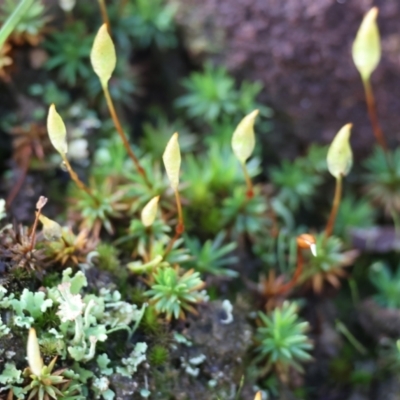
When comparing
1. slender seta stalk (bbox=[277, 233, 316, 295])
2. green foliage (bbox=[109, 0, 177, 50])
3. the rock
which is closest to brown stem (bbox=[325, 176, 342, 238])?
slender seta stalk (bbox=[277, 233, 316, 295])

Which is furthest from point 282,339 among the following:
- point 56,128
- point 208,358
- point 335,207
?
point 56,128

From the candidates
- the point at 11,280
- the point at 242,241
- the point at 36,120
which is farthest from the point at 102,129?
the point at 11,280

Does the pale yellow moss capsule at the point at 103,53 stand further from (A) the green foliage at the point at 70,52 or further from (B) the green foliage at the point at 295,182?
(B) the green foliage at the point at 295,182

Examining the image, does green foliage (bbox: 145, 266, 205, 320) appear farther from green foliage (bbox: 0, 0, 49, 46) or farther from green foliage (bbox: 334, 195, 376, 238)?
green foliage (bbox: 0, 0, 49, 46)

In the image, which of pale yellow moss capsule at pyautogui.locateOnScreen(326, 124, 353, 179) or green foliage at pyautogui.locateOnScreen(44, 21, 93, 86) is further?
green foliage at pyautogui.locateOnScreen(44, 21, 93, 86)

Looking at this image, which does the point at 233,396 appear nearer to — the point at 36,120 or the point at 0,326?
the point at 0,326

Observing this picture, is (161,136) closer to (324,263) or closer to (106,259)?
(106,259)

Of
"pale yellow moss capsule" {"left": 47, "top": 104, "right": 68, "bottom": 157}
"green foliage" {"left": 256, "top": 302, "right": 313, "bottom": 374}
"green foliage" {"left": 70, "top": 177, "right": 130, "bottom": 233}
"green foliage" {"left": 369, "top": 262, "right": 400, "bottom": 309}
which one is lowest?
"green foliage" {"left": 369, "top": 262, "right": 400, "bottom": 309}
